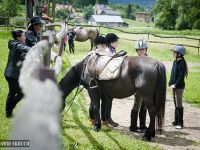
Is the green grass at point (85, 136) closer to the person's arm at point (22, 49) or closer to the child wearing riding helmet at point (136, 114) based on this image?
the child wearing riding helmet at point (136, 114)

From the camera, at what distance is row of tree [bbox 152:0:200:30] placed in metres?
67.0

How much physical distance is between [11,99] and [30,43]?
1201mm

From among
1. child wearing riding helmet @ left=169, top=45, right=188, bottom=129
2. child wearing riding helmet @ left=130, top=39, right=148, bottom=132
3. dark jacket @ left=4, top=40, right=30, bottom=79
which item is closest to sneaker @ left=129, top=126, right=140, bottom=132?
child wearing riding helmet @ left=130, top=39, right=148, bottom=132

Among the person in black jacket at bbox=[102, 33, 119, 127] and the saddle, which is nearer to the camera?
the saddle

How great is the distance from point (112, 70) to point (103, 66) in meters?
0.22

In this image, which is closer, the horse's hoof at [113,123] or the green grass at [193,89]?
the horse's hoof at [113,123]

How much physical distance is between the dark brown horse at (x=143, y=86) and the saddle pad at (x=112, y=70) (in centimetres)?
8

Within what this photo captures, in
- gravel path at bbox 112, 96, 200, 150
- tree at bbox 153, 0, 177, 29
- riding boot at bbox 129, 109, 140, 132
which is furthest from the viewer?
tree at bbox 153, 0, 177, 29

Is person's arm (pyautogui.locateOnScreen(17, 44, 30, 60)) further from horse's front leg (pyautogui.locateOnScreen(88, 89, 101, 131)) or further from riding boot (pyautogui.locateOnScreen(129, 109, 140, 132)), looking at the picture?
riding boot (pyautogui.locateOnScreen(129, 109, 140, 132))

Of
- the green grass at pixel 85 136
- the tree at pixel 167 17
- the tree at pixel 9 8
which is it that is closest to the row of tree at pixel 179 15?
the tree at pixel 167 17

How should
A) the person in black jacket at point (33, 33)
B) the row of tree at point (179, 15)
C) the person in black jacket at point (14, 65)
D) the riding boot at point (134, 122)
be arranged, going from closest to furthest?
the person in black jacket at point (33, 33) → the person in black jacket at point (14, 65) → the riding boot at point (134, 122) → the row of tree at point (179, 15)

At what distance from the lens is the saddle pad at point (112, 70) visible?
6.29 meters

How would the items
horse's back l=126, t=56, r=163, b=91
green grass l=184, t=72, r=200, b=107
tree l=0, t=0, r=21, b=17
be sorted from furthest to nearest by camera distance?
tree l=0, t=0, r=21, b=17
green grass l=184, t=72, r=200, b=107
horse's back l=126, t=56, r=163, b=91

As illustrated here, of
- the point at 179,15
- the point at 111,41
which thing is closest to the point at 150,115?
the point at 111,41
